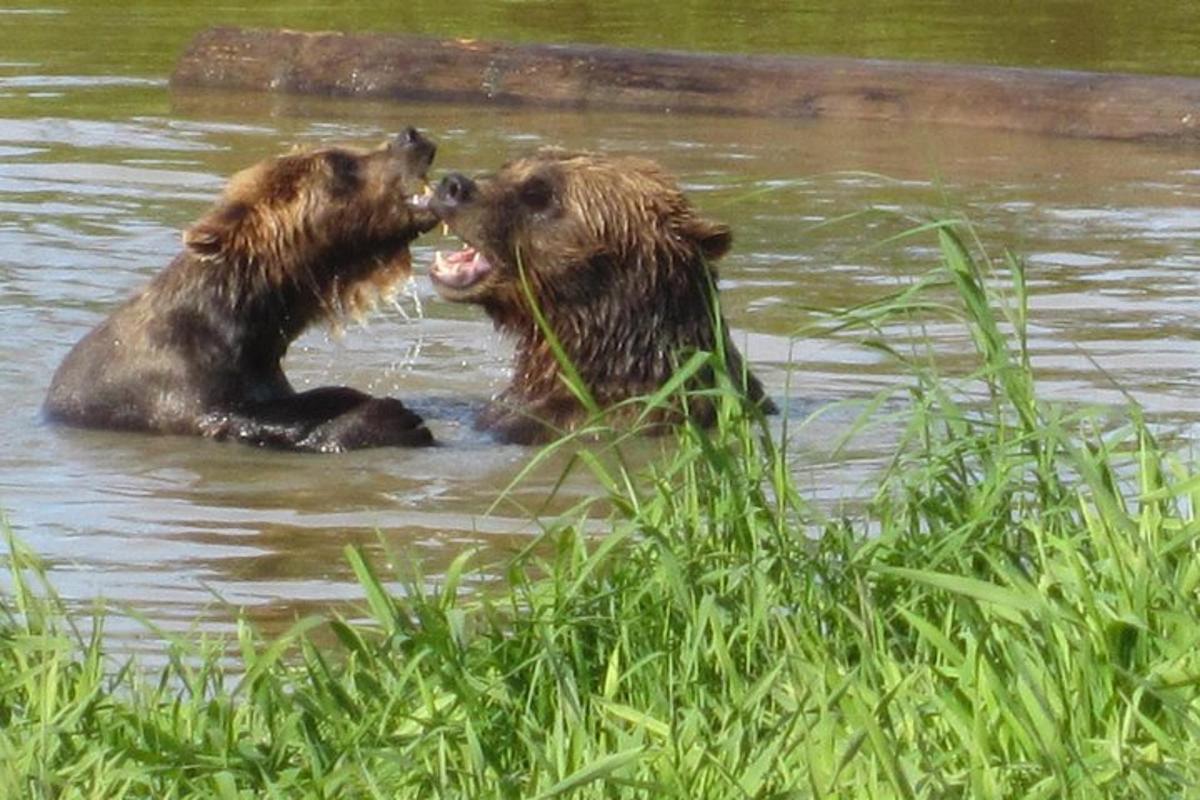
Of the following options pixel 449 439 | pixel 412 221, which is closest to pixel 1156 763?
pixel 449 439

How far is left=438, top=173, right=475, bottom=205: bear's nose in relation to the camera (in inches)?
341

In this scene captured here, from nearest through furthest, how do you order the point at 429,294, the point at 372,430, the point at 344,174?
the point at 372,430, the point at 344,174, the point at 429,294

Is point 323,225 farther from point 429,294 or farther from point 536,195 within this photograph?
point 429,294

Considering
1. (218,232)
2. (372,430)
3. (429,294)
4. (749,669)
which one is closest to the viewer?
(749,669)

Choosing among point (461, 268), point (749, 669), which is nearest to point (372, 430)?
point (461, 268)

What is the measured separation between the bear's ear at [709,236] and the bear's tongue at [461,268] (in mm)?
601

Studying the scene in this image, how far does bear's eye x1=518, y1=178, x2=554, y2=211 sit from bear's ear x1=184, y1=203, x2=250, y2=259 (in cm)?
86

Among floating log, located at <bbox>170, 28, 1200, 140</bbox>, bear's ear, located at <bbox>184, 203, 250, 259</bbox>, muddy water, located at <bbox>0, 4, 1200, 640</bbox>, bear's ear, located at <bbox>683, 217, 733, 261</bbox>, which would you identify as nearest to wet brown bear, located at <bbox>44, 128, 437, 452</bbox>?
bear's ear, located at <bbox>184, 203, 250, 259</bbox>

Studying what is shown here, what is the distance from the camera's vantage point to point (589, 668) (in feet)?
16.7

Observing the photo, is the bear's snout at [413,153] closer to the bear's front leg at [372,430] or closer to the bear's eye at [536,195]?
the bear's eye at [536,195]

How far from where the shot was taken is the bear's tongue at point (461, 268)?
8.70 m

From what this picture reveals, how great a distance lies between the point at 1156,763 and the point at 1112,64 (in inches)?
555

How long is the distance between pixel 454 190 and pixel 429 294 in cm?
240

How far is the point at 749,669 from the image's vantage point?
4.94 m
